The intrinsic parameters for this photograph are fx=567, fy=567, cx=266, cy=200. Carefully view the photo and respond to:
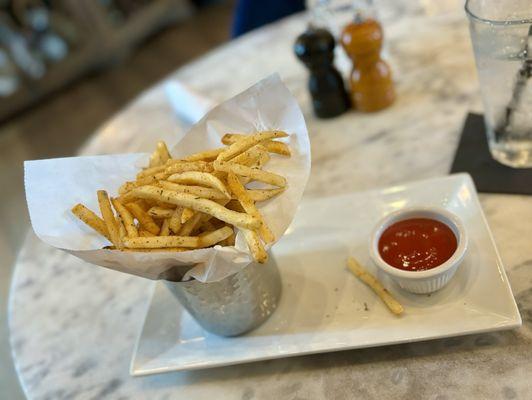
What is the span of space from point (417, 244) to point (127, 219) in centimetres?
46

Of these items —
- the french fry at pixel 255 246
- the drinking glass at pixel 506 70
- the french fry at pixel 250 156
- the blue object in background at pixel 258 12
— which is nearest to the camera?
the french fry at pixel 255 246

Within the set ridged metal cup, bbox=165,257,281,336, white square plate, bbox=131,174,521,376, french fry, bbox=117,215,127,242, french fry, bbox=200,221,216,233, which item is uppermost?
french fry, bbox=117,215,127,242

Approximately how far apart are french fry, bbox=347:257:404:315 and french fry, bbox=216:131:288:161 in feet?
0.89

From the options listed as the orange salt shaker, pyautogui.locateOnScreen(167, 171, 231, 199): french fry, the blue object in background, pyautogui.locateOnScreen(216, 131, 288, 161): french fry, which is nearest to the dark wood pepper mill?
the orange salt shaker

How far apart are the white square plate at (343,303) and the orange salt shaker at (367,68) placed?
0.38 meters

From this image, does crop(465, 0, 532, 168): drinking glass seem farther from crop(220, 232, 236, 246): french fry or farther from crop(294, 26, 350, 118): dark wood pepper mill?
crop(220, 232, 236, 246): french fry

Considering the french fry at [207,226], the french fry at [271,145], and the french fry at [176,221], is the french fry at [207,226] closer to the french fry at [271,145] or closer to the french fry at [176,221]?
the french fry at [176,221]

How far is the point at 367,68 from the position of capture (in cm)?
141

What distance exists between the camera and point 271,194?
88cm

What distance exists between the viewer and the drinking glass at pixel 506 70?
101cm

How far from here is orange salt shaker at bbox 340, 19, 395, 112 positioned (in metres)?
1.36

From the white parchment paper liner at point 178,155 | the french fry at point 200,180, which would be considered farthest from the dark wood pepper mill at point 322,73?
the french fry at point 200,180

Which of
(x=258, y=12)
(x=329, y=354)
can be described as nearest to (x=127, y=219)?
(x=329, y=354)

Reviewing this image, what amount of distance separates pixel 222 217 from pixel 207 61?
3.98 ft
